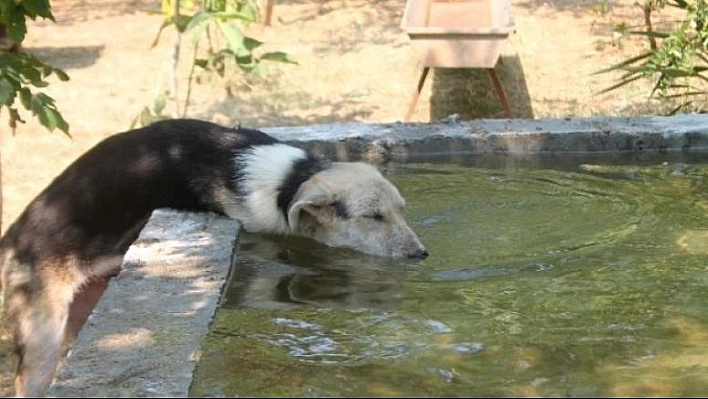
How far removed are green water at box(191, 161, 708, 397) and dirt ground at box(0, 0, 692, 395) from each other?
4291 mm

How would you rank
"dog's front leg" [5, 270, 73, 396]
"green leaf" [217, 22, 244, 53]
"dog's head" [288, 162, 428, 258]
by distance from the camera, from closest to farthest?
"dog's front leg" [5, 270, 73, 396] → "dog's head" [288, 162, 428, 258] → "green leaf" [217, 22, 244, 53]

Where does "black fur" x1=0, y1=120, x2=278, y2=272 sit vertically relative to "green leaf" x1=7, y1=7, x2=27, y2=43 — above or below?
below

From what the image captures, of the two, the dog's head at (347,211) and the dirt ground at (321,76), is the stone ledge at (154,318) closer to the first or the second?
the dog's head at (347,211)

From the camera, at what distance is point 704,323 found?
416cm

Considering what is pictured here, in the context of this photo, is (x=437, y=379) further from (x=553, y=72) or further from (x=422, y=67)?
(x=553, y=72)

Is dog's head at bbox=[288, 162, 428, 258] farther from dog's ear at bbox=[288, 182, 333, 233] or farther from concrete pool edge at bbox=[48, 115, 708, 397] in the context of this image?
concrete pool edge at bbox=[48, 115, 708, 397]

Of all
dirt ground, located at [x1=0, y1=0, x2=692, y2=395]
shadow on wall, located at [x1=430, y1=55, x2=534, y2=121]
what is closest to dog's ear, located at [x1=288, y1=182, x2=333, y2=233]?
dirt ground, located at [x1=0, y1=0, x2=692, y2=395]

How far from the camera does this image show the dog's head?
229 inches

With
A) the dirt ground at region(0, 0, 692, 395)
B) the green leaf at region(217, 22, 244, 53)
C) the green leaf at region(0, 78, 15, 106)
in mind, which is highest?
the green leaf at region(217, 22, 244, 53)

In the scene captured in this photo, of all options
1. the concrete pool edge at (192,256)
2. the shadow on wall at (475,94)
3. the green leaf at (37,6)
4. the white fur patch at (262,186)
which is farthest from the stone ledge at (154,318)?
the shadow on wall at (475,94)

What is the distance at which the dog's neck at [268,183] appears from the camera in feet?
19.0

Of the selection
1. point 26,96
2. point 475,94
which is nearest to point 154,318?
point 26,96

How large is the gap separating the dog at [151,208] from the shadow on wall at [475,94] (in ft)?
19.0

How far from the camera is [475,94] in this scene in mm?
12148
